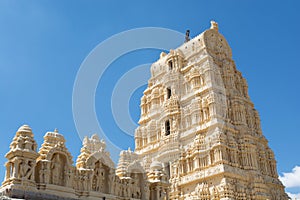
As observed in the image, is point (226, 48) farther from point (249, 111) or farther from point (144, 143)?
point (144, 143)

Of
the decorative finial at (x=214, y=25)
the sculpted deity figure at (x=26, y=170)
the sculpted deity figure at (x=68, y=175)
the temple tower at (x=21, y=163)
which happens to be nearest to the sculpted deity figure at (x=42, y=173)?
the temple tower at (x=21, y=163)

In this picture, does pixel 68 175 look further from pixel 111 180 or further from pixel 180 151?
pixel 180 151

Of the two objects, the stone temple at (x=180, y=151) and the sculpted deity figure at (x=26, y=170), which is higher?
the stone temple at (x=180, y=151)

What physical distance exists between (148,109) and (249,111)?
1338 cm

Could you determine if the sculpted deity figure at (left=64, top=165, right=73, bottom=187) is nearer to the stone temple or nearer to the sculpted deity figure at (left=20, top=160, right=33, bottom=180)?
the stone temple

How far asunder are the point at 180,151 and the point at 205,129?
3.73m

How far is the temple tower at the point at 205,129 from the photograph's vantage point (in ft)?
118

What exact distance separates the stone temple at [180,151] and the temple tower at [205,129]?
0.11 metres

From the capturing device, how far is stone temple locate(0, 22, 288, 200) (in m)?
19.2

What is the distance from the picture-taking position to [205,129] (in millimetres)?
39125

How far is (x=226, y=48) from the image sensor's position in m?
48.1

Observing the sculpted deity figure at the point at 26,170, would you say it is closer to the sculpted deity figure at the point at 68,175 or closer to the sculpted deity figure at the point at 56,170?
the sculpted deity figure at the point at 56,170

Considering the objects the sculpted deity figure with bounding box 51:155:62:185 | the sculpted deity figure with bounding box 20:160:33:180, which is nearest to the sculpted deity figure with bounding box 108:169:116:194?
the sculpted deity figure with bounding box 51:155:62:185

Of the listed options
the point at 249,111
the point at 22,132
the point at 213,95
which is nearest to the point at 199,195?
the point at 213,95
